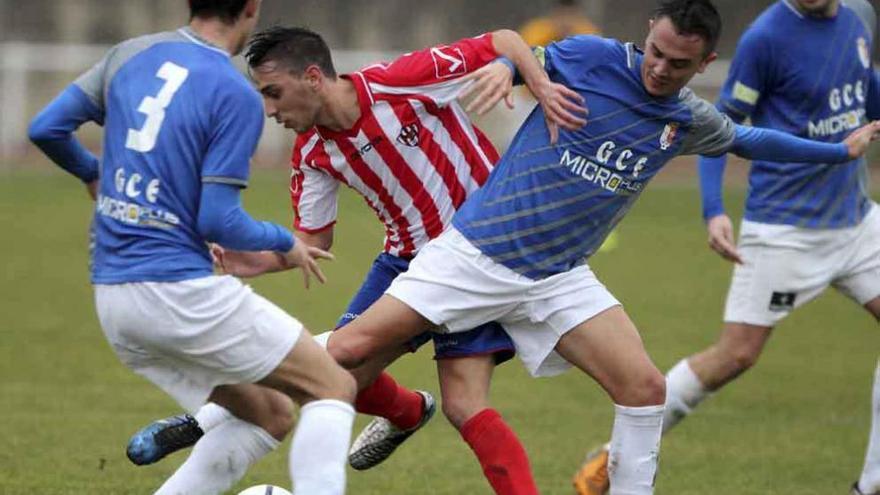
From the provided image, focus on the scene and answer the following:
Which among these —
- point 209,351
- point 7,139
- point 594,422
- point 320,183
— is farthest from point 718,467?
point 7,139

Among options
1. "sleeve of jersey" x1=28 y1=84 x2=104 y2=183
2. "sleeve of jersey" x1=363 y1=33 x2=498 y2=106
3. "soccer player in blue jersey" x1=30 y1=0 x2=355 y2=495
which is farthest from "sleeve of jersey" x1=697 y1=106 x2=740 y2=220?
"sleeve of jersey" x1=28 y1=84 x2=104 y2=183

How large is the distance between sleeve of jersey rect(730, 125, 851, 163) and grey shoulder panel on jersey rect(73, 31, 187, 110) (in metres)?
2.17

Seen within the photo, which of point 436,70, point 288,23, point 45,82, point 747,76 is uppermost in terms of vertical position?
point 436,70

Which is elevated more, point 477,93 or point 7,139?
point 477,93

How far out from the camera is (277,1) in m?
26.9

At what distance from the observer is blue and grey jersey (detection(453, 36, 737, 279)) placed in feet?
19.1

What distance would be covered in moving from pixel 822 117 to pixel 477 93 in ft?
7.59

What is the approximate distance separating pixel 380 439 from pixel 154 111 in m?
2.39

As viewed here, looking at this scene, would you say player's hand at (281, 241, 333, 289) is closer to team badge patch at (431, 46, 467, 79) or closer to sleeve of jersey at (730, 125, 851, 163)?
team badge patch at (431, 46, 467, 79)

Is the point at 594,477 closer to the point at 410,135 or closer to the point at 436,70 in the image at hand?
the point at 410,135

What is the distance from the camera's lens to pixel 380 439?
6969 millimetres

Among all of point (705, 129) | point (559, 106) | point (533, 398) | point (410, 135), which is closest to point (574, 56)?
point (559, 106)

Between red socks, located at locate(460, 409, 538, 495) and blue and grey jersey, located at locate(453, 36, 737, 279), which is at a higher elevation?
blue and grey jersey, located at locate(453, 36, 737, 279)

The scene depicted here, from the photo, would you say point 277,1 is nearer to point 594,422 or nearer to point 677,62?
point 594,422
